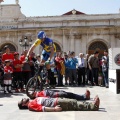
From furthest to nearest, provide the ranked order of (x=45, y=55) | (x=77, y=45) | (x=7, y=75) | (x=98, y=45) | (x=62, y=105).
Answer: (x=98, y=45) → (x=77, y=45) → (x=7, y=75) → (x=45, y=55) → (x=62, y=105)

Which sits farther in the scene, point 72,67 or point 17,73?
point 72,67

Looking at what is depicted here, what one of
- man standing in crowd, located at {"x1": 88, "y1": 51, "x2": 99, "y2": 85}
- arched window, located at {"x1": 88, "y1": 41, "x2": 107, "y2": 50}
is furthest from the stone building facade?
man standing in crowd, located at {"x1": 88, "y1": 51, "x2": 99, "y2": 85}

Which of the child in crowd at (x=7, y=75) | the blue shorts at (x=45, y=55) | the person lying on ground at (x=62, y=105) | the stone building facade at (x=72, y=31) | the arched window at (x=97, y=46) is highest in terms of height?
the stone building facade at (x=72, y=31)

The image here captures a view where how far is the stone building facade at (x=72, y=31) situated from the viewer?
3462 cm

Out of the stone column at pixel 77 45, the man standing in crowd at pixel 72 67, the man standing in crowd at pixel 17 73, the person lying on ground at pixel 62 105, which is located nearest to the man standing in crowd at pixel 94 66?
the man standing in crowd at pixel 72 67

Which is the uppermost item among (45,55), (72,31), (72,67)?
(72,31)

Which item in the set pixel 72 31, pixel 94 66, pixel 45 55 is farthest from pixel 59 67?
pixel 72 31

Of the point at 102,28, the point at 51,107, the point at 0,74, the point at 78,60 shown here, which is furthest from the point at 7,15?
the point at 51,107

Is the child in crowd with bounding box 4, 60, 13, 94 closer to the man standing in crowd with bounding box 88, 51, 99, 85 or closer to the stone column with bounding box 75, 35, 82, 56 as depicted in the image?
the man standing in crowd with bounding box 88, 51, 99, 85

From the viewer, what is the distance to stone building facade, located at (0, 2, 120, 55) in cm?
3462

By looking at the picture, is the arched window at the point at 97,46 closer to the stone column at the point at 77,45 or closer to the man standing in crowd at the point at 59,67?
the stone column at the point at 77,45

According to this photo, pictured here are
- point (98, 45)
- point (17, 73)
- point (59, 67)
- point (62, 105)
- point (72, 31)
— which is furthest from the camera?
point (98, 45)

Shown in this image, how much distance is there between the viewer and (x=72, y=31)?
34.8 metres

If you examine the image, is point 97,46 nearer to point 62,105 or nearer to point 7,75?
point 7,75
